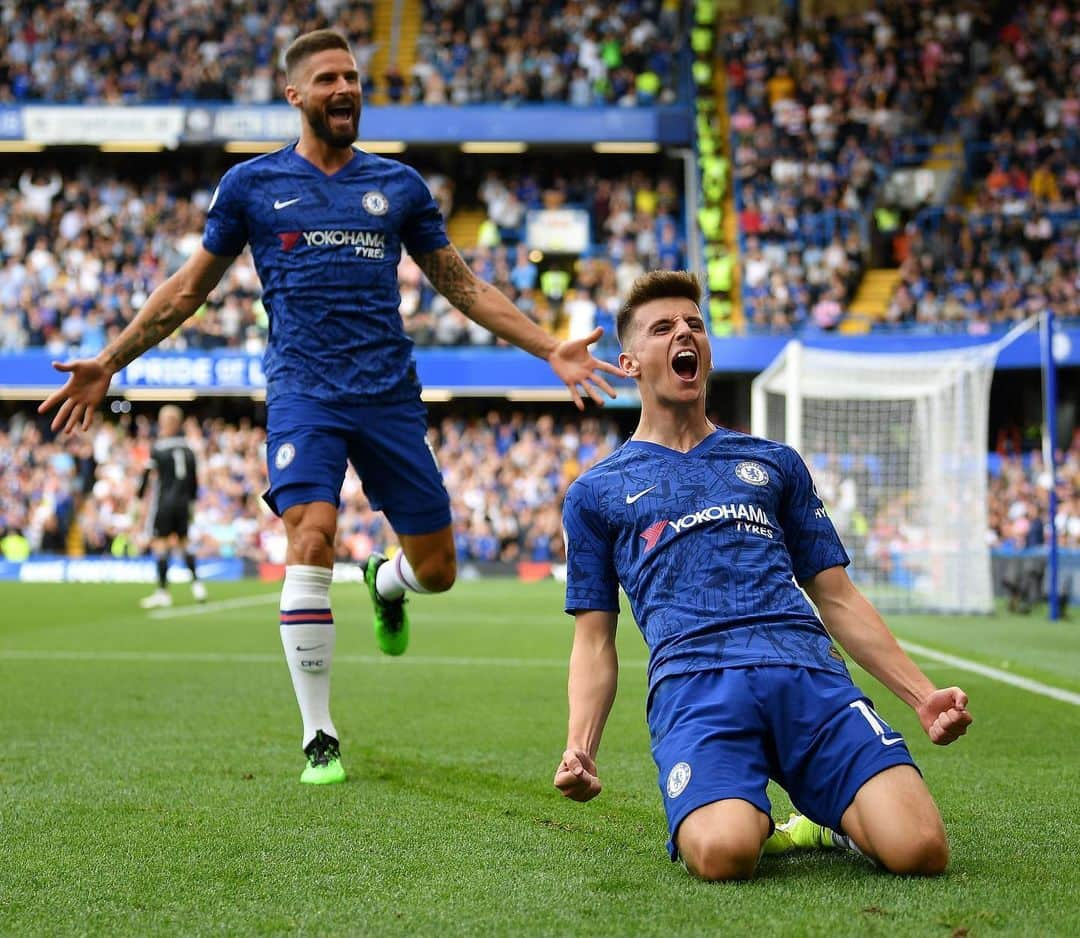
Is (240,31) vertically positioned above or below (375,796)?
above

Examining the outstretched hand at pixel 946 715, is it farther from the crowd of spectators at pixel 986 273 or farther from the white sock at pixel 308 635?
the crowd of spectators at pixel 986 273

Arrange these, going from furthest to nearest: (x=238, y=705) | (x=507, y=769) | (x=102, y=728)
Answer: (x=238, y=705) → (x=102, y=728) → (x=507, y=769)

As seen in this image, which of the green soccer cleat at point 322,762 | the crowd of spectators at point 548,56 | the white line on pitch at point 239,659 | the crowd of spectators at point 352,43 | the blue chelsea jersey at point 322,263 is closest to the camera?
the green soccer cleat at point 322,762

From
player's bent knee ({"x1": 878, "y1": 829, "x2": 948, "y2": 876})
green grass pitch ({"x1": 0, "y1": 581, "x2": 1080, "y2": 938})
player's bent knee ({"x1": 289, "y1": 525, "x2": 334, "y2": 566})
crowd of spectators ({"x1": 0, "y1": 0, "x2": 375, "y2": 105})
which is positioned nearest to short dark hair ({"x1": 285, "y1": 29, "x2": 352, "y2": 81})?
player's bent knee ({"x1": 289, "y1": 525, "x2": 334, "y2": 566})

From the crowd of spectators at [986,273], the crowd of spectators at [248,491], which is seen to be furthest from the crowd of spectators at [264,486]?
the crowd of spectators at [986,273]

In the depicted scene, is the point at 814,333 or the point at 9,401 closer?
the point at 814,333

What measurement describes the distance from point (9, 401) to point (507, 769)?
2808 cm

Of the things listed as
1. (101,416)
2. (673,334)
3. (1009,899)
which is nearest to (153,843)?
(673,334)

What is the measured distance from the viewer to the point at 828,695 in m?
3.26

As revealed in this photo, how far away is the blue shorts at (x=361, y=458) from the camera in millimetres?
4652

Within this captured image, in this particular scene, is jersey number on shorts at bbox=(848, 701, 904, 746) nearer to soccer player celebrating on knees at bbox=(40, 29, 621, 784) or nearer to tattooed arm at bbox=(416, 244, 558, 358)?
soccer player celebrating on knees at bbox=(40, 29, 621, 784)

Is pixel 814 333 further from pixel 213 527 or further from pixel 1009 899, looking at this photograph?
pixel 1009 899

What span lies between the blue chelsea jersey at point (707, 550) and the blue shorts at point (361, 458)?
4.52 feet

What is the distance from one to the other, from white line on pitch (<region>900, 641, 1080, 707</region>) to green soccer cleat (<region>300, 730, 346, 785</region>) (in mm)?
3792
